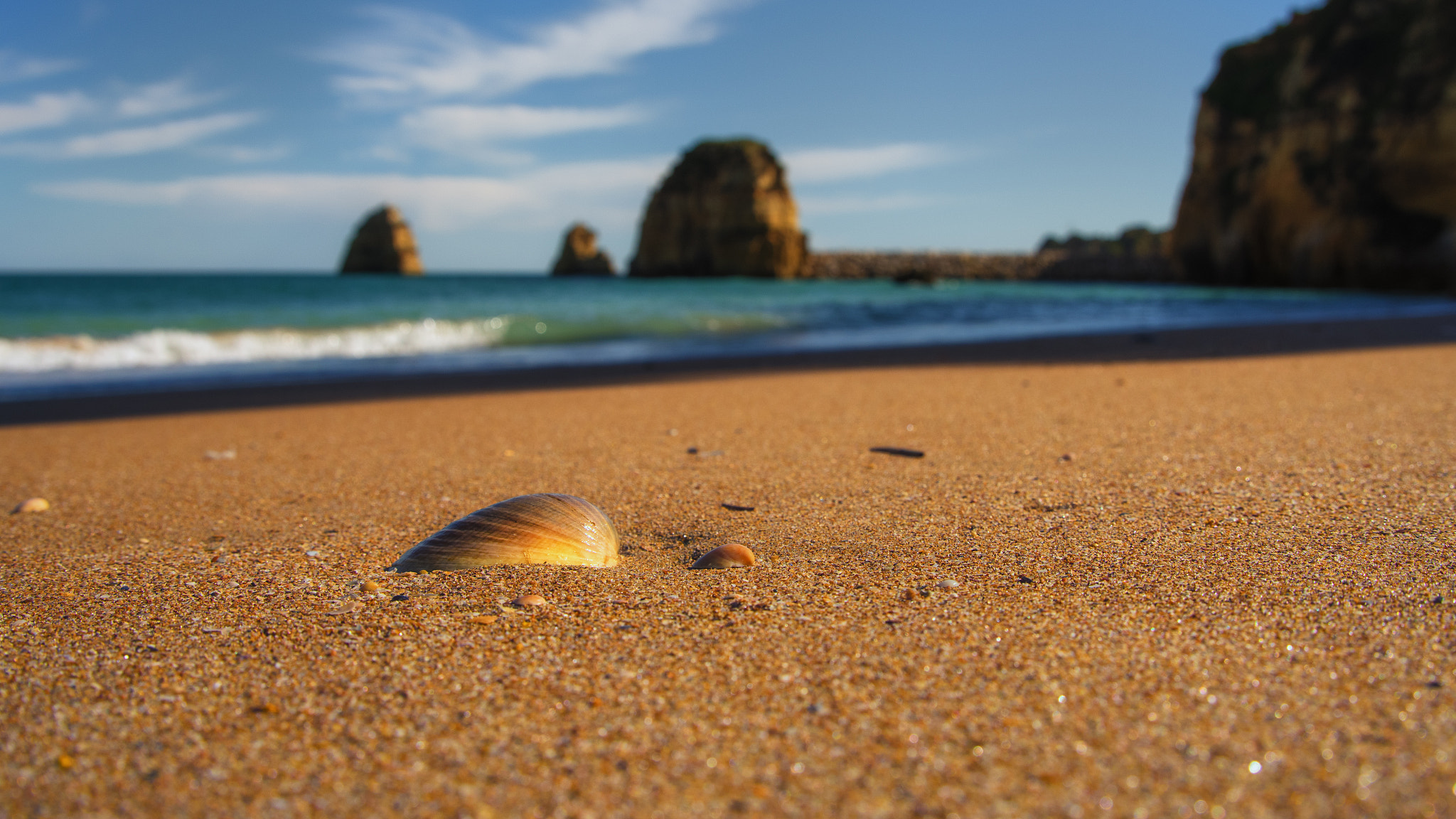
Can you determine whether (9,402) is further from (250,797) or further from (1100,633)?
(1100,633)

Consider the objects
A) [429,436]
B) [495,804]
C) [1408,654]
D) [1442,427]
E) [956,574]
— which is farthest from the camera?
[429,436]

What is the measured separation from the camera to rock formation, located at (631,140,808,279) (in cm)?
5253

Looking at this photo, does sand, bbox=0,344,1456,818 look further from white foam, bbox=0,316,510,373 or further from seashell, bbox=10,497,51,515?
white foam, bbox=0,316,510,373

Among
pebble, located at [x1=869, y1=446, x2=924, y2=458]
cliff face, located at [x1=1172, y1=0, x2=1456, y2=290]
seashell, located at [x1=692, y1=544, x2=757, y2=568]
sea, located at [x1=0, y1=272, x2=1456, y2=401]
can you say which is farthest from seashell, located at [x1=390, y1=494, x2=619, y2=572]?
cliff face, located at [x1=1172, y1=0, x2=1456, y2=290]

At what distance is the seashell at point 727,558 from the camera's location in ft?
6.33

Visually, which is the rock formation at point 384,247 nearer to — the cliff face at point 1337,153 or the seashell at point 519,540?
the cliff face at point 1337,153

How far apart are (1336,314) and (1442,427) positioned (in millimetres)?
13156

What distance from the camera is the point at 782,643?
1.49 metres

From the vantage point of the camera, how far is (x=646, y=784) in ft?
3.54

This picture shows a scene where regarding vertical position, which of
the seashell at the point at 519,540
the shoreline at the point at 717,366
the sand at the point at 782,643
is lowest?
the sand at the point at 782,643

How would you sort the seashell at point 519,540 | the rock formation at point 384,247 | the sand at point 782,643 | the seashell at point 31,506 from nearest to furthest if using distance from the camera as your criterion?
the sand at point 782,643
the seashell at point 519,540
the seashell at point 31,506
the rock formation at point 384,247

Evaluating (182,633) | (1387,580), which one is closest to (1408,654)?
(1387,580)

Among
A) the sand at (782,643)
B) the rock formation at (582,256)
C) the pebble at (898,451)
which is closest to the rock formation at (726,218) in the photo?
the rock formation at (582,256)

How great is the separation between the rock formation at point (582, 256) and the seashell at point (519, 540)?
76.7 metres
